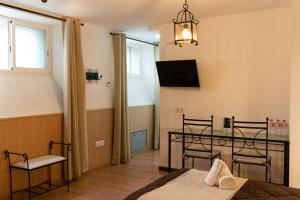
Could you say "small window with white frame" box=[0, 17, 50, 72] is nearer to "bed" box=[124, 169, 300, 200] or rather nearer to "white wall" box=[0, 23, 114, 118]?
"white wall" box=[0, 23, 114, 118]

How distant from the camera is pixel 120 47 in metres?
5.20

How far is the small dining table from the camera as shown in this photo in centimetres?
358

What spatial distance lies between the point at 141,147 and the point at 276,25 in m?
3.62

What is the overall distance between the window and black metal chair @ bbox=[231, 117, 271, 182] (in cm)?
291

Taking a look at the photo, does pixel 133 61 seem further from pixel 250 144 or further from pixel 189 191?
pixel 189 191

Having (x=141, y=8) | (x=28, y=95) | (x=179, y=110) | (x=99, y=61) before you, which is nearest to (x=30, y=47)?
(x=28, y=95)

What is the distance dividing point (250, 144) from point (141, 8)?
2370 millimetres

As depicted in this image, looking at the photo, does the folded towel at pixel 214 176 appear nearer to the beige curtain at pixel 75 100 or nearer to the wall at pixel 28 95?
the beige curtain at pixel 75 100

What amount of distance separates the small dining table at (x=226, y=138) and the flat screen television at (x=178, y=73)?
735 mm

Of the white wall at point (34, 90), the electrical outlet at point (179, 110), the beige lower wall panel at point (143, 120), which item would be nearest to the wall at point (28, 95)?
the white wall at point (34, 90)

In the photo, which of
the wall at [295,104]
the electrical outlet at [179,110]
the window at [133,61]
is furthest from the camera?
the window at [133,61]

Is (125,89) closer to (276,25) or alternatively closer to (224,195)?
(276,25)

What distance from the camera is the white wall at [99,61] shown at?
4750 mm

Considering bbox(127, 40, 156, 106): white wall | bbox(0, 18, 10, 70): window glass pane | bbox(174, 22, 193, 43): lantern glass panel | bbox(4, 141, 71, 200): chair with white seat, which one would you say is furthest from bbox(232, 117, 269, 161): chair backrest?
bbox(0, 18, 10, 70): window glass pane
